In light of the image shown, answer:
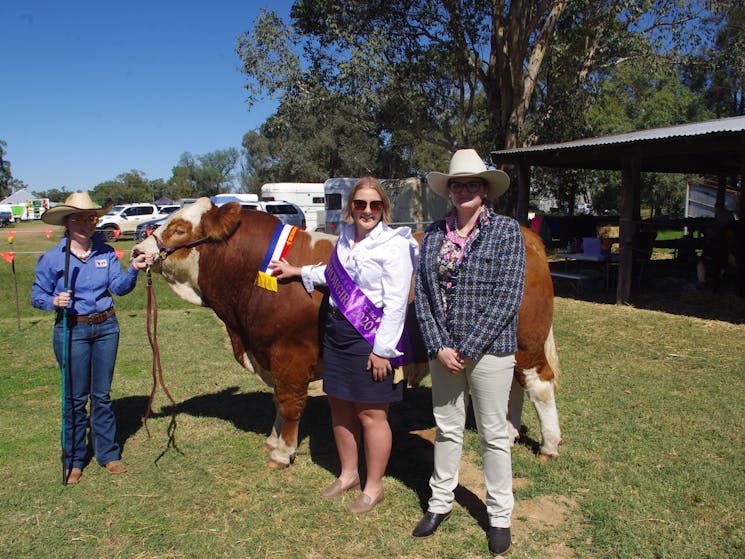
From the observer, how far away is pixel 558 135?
17891mm

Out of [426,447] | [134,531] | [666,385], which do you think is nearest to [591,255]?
[666,385]

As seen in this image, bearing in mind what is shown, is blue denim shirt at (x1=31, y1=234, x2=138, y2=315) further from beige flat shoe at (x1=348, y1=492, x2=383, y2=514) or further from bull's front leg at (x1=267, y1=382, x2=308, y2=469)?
beige flat shoe at (x1=348, y1=492, x2=383, y2=514)

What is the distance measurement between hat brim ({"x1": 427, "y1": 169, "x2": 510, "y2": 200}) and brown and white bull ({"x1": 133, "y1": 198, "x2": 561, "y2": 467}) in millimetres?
854

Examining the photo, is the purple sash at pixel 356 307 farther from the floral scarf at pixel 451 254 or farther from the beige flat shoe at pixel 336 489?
the beige flat shoe at pixel 336 489

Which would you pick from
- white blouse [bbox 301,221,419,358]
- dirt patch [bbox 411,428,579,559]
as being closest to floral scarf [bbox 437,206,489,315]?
white blouse [bbox 301,221,419,358]

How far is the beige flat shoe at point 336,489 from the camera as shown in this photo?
3.61 metres

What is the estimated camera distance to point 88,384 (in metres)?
3.86

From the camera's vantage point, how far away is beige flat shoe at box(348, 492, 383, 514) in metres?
3.41

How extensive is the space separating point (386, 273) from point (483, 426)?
988 millimetres

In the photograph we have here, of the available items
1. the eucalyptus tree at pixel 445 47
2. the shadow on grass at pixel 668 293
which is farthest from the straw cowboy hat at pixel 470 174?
the eucalyptus tree at pixel 445 47

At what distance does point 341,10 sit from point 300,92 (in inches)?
105

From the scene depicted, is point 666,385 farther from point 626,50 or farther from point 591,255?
point 626,50

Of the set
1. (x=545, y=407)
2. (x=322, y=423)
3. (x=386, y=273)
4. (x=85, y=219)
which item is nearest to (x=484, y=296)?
(x=386, y=273)

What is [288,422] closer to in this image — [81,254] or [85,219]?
[81,254]
